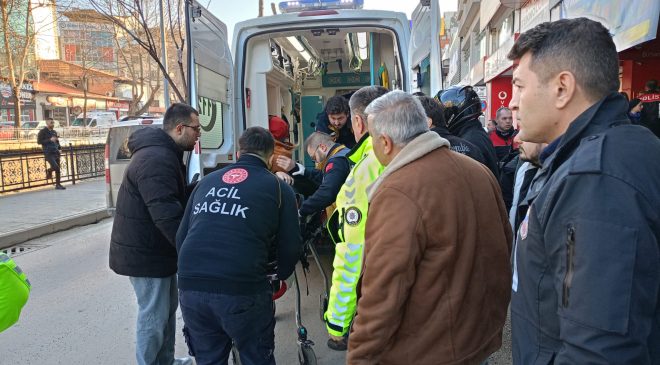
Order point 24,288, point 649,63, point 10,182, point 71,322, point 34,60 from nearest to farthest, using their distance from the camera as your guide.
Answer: point 24,288
point 71,322
point 649,63
point 10,182
point 34,60

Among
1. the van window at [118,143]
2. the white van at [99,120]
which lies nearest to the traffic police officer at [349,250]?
the van window at [118,143]

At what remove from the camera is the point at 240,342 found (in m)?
2.38

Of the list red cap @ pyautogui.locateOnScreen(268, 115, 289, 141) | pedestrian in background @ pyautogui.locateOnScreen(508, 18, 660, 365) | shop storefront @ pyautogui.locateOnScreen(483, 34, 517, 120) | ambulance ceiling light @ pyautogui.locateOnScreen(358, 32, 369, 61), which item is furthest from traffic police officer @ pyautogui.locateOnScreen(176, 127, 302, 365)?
shop storefront @ pyautogui.locateOnScreen(483, 34, 517, 120)

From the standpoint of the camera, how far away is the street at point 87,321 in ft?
11.7

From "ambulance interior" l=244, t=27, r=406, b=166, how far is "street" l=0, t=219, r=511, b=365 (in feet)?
7.26

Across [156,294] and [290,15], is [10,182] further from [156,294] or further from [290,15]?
[156,294]

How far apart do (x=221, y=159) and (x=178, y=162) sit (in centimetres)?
183

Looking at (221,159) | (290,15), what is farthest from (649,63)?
(221,159)

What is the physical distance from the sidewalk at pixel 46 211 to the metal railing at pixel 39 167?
0.45 metres

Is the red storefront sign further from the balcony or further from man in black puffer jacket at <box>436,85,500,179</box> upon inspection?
man in black puffer jacket at <box>436,85,500,179</box>

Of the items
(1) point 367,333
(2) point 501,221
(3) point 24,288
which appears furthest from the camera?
(3) point 24,288

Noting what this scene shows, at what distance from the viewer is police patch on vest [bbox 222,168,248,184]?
7.98 ft

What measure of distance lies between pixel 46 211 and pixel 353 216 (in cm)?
910

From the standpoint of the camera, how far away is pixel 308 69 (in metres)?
8.05
